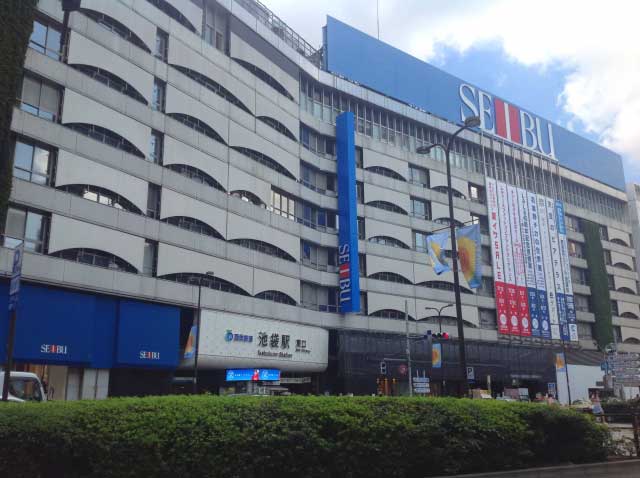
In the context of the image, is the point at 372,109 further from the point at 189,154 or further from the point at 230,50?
the point at 189,154

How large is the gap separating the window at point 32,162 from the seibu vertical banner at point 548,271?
53.2 m

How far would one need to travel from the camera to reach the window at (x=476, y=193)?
6709 cm

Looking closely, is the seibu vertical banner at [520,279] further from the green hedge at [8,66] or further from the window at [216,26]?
the green hedge at [8,66]

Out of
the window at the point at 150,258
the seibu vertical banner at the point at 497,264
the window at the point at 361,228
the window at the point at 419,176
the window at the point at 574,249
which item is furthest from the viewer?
the window at the point at 574,249

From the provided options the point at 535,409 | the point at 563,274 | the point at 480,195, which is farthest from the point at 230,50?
the point at 563,274

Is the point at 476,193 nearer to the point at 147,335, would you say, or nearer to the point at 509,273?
the point at 509,273

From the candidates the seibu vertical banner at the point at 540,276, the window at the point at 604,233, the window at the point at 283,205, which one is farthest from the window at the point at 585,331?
the window at the point at 283,205

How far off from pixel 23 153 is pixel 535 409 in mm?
27734

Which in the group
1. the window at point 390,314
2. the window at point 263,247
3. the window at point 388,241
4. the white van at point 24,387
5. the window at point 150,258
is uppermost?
the window at point 388,241

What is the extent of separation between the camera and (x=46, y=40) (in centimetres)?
3319

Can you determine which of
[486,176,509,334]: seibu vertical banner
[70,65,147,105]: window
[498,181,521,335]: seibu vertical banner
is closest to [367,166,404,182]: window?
[486,176,509,334]: seibu vertical banner

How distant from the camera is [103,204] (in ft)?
113

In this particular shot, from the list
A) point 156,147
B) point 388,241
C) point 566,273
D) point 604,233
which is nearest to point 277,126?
point 156,147

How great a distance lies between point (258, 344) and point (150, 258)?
1054 cm
